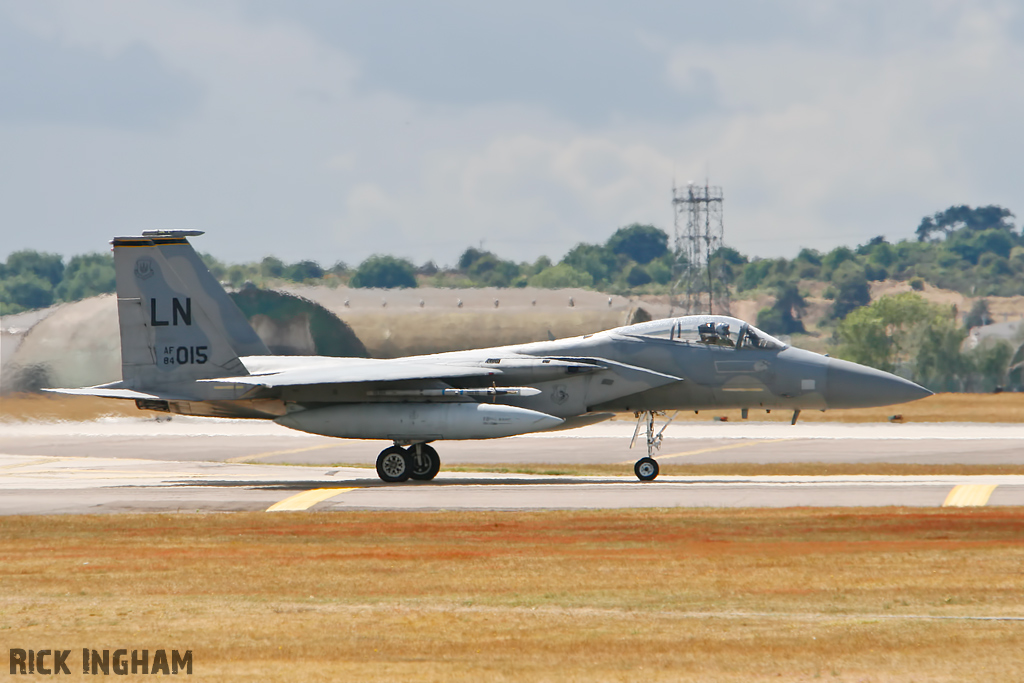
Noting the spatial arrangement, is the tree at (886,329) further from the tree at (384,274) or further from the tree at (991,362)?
the tree at (384,274)

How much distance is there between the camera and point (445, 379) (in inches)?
977

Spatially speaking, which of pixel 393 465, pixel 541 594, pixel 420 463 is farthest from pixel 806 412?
pixel 541 594

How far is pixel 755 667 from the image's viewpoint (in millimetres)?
8812

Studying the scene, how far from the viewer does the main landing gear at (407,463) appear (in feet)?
82.0

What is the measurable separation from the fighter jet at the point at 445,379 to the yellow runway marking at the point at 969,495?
129 inches

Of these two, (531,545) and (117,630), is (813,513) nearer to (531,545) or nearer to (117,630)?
(531,545)

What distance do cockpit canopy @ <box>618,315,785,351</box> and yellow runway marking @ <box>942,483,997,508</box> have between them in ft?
16.7

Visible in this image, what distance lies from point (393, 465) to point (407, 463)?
0.30 m

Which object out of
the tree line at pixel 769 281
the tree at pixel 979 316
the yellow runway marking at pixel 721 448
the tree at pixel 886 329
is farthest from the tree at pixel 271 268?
the tree at pixel 979 316

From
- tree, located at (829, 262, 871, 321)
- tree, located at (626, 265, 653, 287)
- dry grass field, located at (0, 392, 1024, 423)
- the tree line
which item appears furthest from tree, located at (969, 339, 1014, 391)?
tree, located at (829, 262, 871, 321)

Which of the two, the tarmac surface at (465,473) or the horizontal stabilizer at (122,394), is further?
the horizontal stabilizer at (122,394)

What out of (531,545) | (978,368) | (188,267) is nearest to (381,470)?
(188,267)

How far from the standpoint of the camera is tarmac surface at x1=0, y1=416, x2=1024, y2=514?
2036 centimetres

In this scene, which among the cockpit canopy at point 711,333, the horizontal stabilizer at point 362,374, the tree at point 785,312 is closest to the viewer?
the horizontal stabilizer at point 362,374
